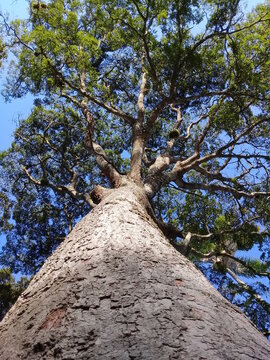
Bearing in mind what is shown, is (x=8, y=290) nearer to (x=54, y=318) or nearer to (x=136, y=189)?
(x=136, y=189)

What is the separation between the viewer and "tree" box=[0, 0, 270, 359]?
167 centimetres

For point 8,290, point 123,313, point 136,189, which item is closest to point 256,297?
point 136,189

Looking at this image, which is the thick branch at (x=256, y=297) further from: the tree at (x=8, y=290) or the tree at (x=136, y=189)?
the tree at (x=8, y=290)

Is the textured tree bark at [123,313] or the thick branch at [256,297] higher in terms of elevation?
the thick branch at [256,297]

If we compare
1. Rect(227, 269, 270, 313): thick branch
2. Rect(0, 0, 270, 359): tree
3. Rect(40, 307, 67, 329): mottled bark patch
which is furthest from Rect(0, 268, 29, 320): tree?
Rect(40, 307, 67, 329): mottled bark patch

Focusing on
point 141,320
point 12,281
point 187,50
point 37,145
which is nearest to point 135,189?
point 141,320

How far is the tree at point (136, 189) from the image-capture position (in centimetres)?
167

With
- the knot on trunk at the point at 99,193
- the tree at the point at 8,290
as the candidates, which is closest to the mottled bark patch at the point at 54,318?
the knot on trunk at the point at 99,193

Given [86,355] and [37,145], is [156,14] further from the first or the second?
[86,355]

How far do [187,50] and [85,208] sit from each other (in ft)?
20.4

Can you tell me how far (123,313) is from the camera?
5.48ft

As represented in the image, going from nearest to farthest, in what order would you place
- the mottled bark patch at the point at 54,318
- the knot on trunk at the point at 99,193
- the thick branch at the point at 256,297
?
1. the mottled bark patch at the point at 54,318
2. the knot on trunk at the point at 99,193
3. the thick branch at the point at 256,297

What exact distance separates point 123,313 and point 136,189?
12.5 feet

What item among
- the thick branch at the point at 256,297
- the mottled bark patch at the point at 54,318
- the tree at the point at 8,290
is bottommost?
the mottled bark patch at the point at 54,318
